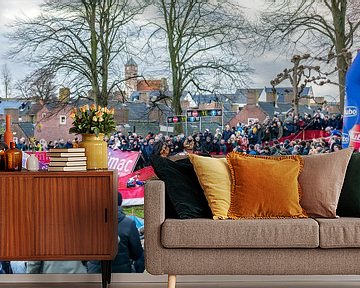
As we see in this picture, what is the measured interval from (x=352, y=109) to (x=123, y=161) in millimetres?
1779

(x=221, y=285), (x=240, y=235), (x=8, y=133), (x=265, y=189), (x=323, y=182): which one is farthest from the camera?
(x=8, y=133)

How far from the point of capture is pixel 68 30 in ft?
16.8

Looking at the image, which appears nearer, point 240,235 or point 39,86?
point 240,235

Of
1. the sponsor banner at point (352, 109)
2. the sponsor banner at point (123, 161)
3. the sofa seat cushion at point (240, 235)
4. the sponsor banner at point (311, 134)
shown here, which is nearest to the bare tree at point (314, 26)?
the sponsor banner at point (352, 109)

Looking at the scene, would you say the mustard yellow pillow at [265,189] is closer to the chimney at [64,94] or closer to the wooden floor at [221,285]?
the wooden floor at [221,285]

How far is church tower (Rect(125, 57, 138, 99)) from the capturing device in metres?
5.11

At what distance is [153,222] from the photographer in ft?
12.5

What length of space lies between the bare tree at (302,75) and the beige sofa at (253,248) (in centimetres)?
154

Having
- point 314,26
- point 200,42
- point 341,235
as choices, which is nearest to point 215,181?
point 341,235

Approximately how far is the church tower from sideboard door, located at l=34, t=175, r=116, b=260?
3.29 ft

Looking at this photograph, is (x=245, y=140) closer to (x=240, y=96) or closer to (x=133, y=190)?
(x=240, y=96)

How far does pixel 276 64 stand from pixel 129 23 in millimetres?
1195

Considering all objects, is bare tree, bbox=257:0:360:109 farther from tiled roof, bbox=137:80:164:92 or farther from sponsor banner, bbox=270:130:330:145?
tiled roof, bbox=137:80:164:92

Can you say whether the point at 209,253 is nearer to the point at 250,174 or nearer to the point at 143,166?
the point at 250,174
